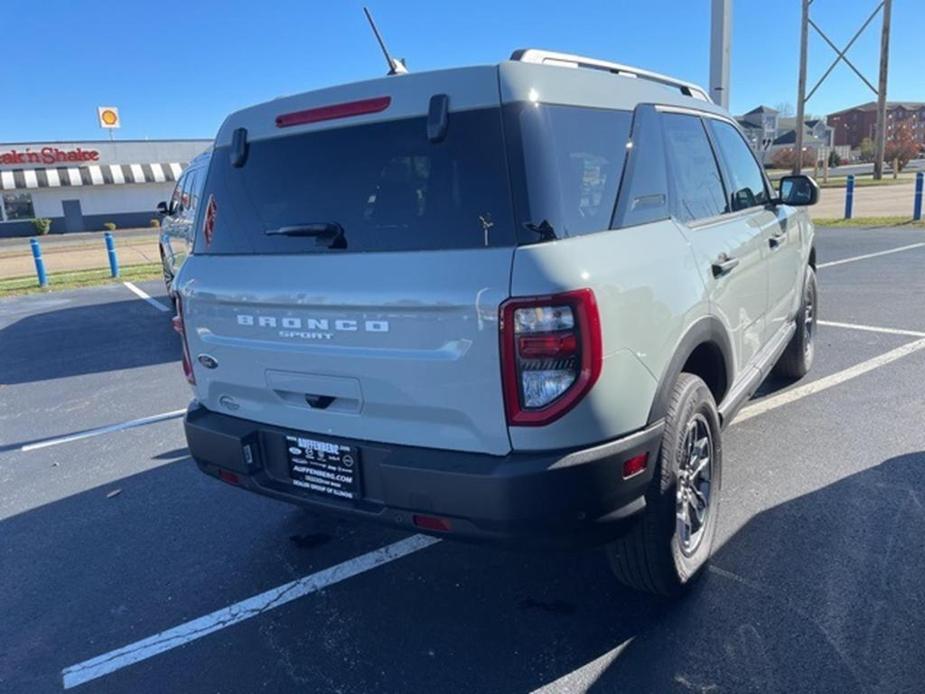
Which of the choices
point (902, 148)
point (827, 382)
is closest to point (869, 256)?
point (827, 382)

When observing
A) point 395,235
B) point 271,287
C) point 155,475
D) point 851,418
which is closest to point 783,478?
point 851,418

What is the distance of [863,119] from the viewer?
117625 millimetres

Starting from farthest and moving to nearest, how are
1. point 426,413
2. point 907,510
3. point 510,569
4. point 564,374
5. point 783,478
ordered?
1. point 783,478
2. point 907,510
3. point 510,569
4. point 426,413
5. point 564,374

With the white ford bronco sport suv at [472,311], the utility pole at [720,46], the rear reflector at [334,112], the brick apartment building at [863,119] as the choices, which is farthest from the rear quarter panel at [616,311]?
the brick apartment building at [863,119]

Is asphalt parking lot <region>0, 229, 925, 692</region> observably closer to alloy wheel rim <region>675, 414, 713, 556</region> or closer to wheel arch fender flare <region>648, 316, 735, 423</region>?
alloy wheel rim <region>675, 414, 713, 556</region>

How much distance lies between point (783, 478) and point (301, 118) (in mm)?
3173

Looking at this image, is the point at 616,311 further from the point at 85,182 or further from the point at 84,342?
the point at 85,182

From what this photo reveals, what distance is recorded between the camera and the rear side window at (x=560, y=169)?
2242 millimetres

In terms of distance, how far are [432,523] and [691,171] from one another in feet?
6.87

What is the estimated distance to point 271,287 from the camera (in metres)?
2.66

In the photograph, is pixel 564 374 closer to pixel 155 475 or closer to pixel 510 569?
pixel 510 569

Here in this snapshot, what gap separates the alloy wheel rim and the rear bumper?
1.44 feet

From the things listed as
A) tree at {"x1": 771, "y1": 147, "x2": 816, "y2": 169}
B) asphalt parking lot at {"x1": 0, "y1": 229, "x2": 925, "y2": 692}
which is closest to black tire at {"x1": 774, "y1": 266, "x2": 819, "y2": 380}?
asphalt parking lot at {"x1": 0, "y1": 229, "x2": 925, "y2": 692}

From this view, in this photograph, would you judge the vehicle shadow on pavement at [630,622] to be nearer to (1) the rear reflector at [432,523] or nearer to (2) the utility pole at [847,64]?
(1) the rear reflector at [432,523]
